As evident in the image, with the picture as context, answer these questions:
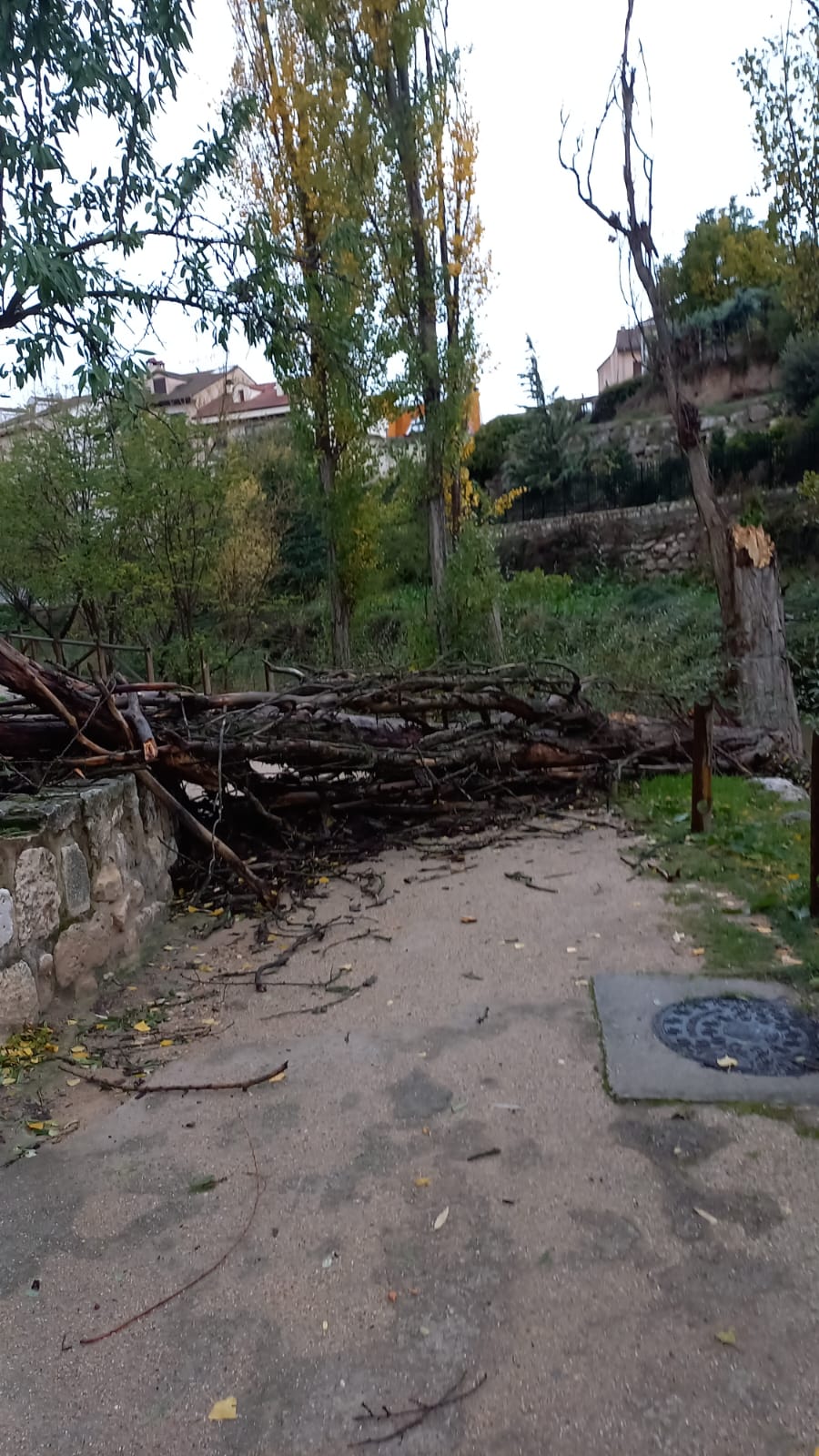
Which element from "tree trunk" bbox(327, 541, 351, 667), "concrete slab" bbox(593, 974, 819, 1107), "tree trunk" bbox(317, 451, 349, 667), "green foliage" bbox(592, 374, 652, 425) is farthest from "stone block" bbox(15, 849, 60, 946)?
"green foliage" bbox(592, 374, 652, 425)

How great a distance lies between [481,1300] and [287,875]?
3.72 meters

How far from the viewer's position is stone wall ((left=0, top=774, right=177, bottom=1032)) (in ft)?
11.7

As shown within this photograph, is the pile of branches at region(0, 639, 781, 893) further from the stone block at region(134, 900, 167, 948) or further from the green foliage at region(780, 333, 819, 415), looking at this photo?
the green foliage at region(780, 333, 819, 415)

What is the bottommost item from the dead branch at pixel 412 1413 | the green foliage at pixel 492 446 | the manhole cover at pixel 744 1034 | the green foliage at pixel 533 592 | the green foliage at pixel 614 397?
the manhole cover at pixel 744 1034

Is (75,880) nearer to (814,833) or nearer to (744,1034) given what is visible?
(744,1034)

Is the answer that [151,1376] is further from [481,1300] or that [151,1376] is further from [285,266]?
[285,266]

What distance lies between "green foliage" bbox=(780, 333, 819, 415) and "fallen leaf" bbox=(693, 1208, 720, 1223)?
75.4 ft

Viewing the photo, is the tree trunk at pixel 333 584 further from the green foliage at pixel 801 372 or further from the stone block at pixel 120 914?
the green foliage at pixel 801 372

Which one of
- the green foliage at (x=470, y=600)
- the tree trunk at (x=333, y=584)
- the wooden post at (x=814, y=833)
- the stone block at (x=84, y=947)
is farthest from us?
the tree trunk at (x=333, y=584)

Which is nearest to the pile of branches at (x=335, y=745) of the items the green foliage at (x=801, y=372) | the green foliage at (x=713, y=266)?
the green foliage at (x=801, y=372)

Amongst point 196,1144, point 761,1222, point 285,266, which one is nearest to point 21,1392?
point 196,1144

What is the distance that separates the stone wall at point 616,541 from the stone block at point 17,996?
744 inches

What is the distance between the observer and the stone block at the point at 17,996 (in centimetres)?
349

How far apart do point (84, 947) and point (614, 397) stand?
30493 mm
